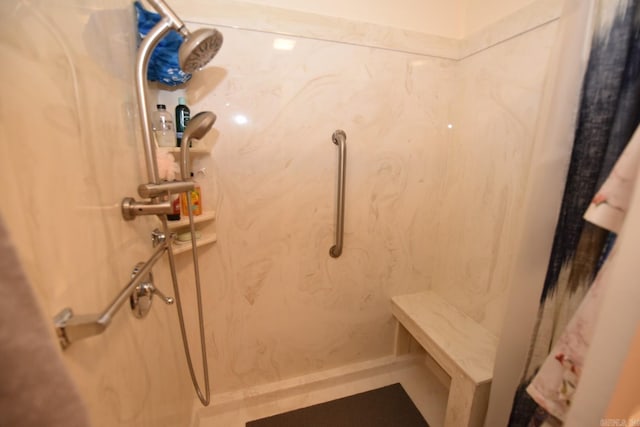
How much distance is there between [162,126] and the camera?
36.6 inches

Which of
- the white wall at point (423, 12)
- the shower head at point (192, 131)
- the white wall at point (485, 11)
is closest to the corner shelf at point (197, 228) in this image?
the shower head at point (192, 131)

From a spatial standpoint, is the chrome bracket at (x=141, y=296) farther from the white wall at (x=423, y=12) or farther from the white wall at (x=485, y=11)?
the white wall at (x=485, y=11)

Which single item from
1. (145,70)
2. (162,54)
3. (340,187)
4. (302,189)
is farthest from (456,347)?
(162,54)

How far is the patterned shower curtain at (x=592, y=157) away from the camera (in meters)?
0.52

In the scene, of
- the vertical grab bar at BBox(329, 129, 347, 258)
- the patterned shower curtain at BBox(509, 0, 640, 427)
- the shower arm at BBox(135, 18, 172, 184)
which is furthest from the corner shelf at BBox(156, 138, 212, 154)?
the patterned shower curtain at BBox(509, 0, 640, 427)

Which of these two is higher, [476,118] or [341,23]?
[341,23]

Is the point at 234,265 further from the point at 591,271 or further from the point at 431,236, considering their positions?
the point at 591,271

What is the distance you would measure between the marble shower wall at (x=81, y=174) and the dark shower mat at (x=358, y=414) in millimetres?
727

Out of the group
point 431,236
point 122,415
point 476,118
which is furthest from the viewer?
point 431,236

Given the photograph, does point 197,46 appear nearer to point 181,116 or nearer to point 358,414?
point 181,116

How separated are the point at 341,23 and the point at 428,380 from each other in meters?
1.94

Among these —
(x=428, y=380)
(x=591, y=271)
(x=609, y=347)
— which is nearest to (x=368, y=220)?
(x=591, y=271)

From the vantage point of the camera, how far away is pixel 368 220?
1320mm

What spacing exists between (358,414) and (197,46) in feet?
5.51
